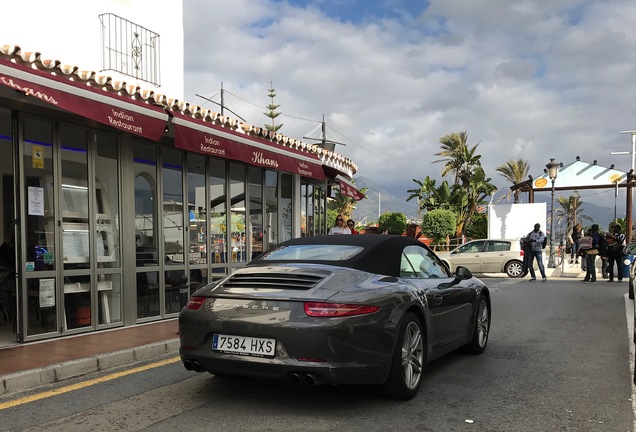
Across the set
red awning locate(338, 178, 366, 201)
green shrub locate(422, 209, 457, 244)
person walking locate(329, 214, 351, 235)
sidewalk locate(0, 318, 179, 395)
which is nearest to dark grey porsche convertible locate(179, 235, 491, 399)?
sidewalk locate(0, 318, 179, 395)

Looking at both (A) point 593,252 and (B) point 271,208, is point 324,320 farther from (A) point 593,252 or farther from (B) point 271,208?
(A) point 593,252

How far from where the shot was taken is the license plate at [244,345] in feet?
13.1

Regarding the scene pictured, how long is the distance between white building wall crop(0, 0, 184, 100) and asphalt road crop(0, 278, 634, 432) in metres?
6.37

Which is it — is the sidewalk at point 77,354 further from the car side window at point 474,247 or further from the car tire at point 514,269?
the car tire at point 514,269

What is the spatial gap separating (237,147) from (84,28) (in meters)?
Result: 3.92

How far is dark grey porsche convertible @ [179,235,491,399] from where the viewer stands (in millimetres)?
3920

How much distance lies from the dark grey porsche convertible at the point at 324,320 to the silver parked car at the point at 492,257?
49.1ft

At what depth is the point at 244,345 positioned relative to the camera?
13.4 ft

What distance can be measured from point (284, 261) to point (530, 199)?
2550 cm

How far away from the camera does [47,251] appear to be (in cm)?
734

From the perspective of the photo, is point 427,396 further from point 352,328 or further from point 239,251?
point 239,251

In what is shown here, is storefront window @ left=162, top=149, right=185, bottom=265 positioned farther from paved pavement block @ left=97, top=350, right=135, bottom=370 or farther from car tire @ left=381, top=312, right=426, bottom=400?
car tire @ left=381, top=312, right=426, bottom=400

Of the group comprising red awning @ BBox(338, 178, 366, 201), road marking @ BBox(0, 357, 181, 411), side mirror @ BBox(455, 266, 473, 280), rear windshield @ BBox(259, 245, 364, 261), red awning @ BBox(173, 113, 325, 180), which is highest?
red awning @ BBox(173, 113, 325, 180)

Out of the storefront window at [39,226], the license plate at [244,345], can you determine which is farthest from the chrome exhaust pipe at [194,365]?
the storefront window at [39,226]
